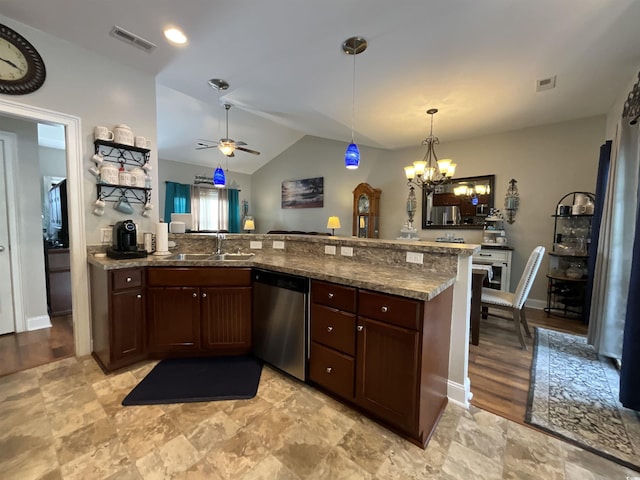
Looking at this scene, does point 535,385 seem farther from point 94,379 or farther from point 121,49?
point 121,49

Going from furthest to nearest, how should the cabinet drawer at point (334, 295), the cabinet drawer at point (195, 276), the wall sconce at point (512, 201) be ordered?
the wall sconce at point (512, 201) < the cabinet drawer at point (195, 276) < the cabinet drawer at point (334, 295)

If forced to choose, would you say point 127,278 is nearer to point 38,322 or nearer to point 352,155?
point 38,322

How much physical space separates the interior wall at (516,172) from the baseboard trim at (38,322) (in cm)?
513

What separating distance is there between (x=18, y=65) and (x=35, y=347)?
241 centimetres

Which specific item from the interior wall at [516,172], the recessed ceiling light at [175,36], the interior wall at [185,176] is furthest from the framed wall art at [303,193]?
the recessed ceiling light at [175,36]

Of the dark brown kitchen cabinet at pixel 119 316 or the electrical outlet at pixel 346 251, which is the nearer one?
the dark brown kitchen cabinet at pixel 119 316

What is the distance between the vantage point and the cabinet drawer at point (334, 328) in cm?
168

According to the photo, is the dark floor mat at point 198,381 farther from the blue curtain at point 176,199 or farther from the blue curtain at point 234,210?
the blue curtain at point 234,210

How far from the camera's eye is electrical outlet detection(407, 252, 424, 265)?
192cm

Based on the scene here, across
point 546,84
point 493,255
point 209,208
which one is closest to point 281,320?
point 546,84

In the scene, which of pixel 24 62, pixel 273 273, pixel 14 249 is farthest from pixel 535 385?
pixel 14 249

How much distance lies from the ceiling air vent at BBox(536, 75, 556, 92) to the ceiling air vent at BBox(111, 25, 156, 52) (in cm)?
361

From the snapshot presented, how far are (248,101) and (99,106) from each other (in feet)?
5.36

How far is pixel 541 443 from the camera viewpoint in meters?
1.53
